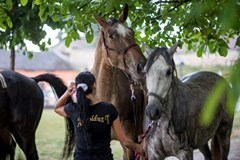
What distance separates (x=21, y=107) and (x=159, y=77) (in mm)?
2556

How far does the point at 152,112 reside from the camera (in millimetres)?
2914

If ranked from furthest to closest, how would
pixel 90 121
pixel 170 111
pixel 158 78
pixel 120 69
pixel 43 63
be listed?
pixel 43 63, pixel 120 69, pixel 170 111, pixel 158 78, pixel 90 121

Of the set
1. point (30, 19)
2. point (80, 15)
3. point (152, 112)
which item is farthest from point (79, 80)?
point (30, 19)

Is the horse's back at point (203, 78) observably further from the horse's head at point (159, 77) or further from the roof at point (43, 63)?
the roof at point (43, 63)

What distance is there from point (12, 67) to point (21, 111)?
2704mm

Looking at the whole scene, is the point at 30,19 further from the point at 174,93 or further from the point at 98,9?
the point at 174,93

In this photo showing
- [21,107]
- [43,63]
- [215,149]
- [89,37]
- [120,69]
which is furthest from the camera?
[43,63]

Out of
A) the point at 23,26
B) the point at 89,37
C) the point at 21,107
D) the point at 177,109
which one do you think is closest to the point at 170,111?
the point at 177,109

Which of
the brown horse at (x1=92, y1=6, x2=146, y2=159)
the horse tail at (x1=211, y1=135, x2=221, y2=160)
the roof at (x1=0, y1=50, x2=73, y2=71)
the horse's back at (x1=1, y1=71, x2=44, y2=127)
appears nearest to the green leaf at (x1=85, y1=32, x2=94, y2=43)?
the brown horse at (x1=92, y1=6, x2=146, y2=159)

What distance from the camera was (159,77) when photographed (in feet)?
10.1

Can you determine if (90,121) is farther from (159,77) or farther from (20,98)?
(20,98)

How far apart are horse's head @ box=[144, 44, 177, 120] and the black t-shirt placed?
37 cm

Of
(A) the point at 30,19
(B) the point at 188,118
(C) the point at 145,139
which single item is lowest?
(C) the point at 145,139

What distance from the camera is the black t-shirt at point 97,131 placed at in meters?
2.74
